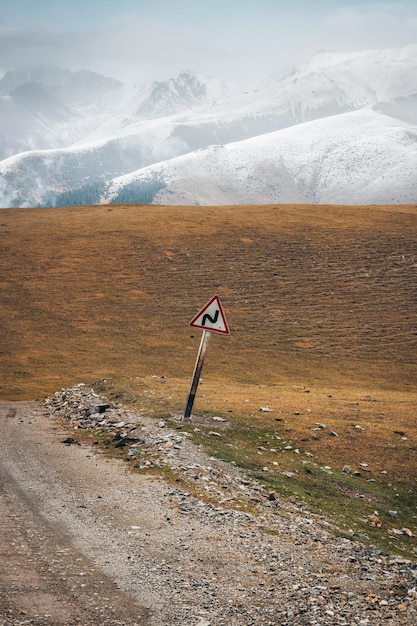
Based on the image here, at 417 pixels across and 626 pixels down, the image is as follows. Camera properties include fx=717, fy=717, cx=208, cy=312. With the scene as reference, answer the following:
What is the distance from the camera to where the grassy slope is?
25.8m

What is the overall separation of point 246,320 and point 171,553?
141 feet

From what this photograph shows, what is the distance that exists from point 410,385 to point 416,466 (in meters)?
22.5

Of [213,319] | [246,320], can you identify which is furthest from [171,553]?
[246,320]

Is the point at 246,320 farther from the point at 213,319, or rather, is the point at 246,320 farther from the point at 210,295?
the point at 213,319

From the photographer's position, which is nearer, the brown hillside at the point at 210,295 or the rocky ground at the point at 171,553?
the rocky ground at the point at 171,553

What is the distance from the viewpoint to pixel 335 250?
230ft

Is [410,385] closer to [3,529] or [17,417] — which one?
[17,417]

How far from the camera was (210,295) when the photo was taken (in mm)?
59094

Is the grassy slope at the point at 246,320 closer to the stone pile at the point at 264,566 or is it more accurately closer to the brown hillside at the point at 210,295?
the brown hillside at the point at 210,295

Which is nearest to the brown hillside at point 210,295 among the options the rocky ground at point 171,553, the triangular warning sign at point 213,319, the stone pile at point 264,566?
the triangular warning sign at point 213,319

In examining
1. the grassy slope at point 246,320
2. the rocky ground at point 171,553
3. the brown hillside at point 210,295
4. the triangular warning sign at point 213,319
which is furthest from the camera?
the brown hillside at point 210,295

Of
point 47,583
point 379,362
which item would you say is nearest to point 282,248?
point 379,362

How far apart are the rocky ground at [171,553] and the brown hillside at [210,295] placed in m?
17.3

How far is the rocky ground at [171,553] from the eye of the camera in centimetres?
1067
